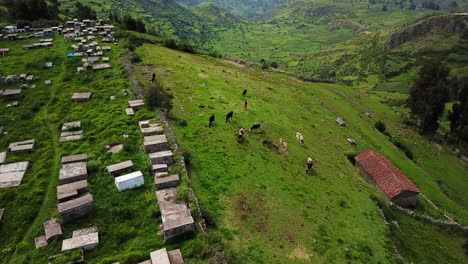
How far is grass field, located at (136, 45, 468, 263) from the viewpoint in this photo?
2334 centimetres

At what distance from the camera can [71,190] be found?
2227 centimetres

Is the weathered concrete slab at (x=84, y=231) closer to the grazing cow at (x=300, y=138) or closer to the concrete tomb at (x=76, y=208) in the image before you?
the concrete tomb at (x=76, y=208)

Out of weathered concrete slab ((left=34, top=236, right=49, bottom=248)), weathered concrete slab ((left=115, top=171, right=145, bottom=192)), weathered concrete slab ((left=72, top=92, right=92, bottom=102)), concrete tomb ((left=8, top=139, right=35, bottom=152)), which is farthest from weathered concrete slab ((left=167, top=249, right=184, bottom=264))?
weathered concrete slab ((left=72, top=92, right=92, bottom=102))

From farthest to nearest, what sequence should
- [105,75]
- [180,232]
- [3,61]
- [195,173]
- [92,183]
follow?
[3,61], [105,75], [195,173], [92,183], [180,232]

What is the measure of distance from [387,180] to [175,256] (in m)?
32.1

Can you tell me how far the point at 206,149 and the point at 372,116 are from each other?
175ft

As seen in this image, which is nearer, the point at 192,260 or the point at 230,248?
the point at 192,260

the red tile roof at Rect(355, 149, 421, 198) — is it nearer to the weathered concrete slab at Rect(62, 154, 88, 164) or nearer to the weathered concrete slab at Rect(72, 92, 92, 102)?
the weathered concrete slab at Rect(62, 154, 88, 164)

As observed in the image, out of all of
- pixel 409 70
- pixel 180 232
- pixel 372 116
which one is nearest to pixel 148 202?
pixel 180 232

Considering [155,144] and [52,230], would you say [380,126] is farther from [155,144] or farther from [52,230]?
[52,230]

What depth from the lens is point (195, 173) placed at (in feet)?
88.8

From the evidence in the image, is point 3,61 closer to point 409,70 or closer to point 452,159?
point 452,159

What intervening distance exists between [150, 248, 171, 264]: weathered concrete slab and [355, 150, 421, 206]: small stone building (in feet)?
103

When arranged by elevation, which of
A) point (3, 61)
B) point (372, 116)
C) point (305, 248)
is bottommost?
point (372, 116)
